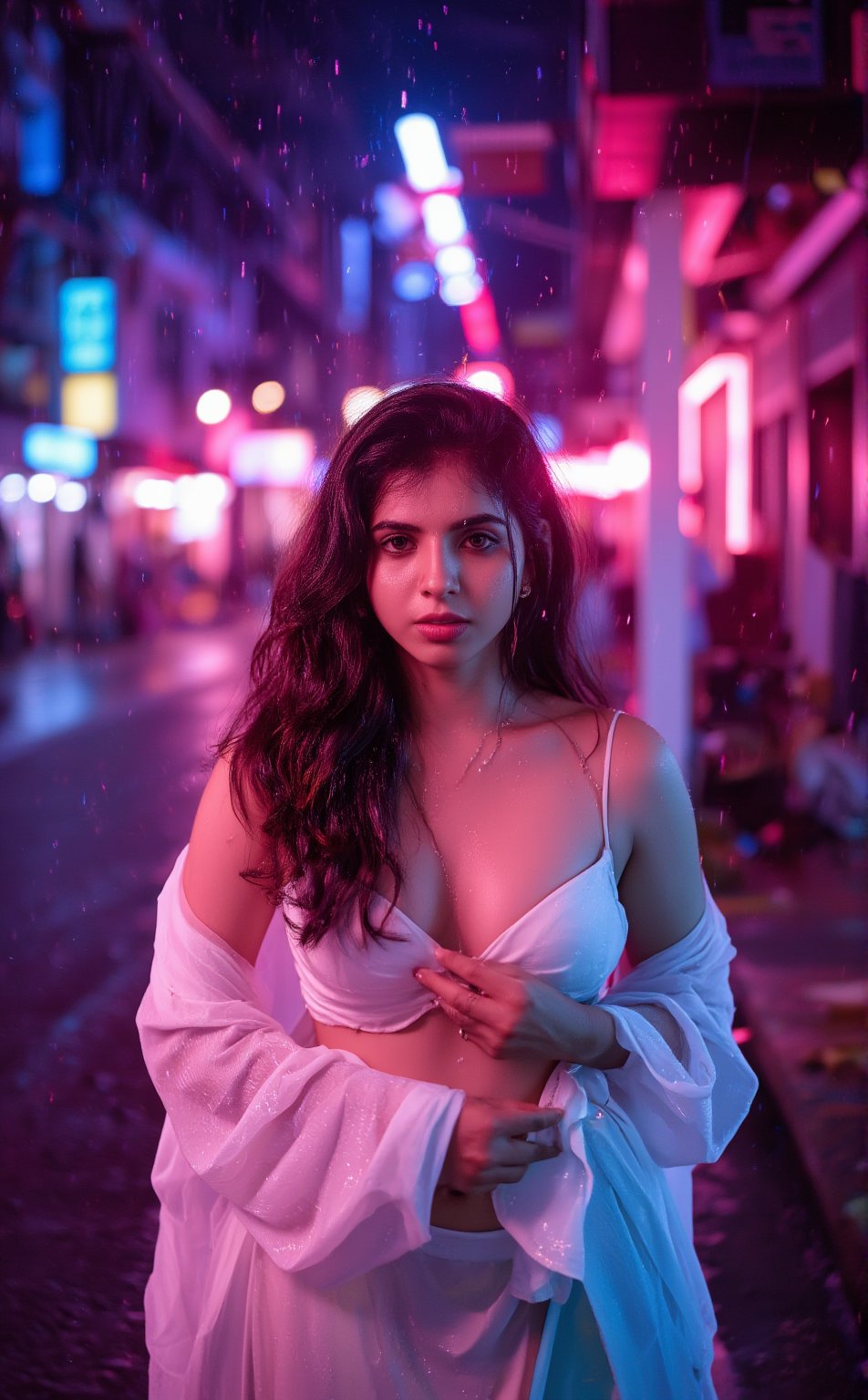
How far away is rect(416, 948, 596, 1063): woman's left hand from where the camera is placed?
138cm

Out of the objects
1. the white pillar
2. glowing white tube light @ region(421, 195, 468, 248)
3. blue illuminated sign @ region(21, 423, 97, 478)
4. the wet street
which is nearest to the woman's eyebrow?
the wet street

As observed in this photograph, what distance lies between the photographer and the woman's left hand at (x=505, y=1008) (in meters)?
1.38

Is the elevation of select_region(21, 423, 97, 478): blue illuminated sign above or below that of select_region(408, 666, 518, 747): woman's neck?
above

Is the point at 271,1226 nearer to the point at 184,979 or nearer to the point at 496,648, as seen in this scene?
the point at 184,979

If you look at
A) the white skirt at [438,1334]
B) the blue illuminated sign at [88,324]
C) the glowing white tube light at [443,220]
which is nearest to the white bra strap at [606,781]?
the white skirt at [438,1334]

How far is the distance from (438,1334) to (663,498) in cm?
314

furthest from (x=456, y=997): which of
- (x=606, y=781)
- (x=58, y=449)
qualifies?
(x=58, y=449)

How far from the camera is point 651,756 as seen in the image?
158 cm

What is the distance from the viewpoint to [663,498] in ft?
13.7

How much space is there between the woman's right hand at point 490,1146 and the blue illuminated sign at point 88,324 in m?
20.1

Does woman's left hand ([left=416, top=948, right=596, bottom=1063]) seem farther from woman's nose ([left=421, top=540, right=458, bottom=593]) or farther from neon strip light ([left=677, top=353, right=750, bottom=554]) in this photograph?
neon strip light ([left=677, top=353, right=750, bottom=554])

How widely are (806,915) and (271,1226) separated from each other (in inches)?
192

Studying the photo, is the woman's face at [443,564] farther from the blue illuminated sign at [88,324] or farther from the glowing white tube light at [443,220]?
the blue illuminated sign at [88,324]

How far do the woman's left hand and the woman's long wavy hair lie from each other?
118 mm
